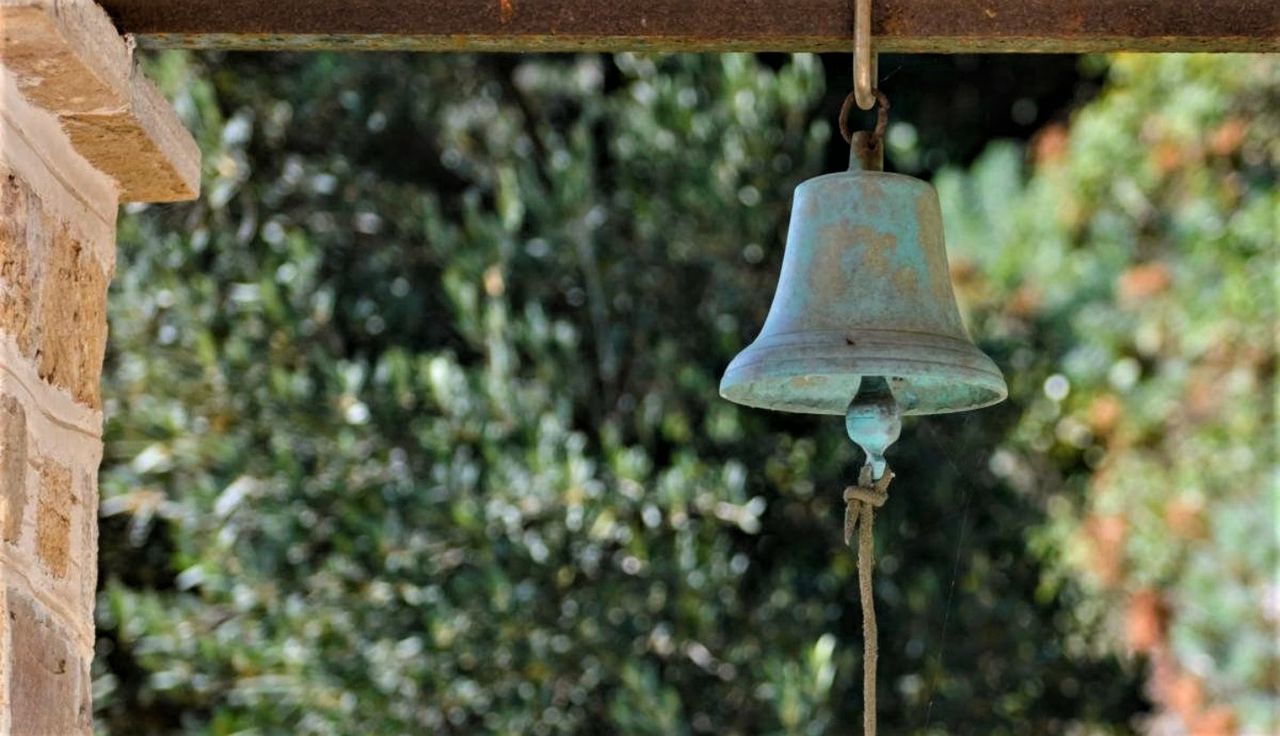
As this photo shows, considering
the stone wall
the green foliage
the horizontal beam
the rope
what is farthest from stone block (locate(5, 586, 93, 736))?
the green foliage

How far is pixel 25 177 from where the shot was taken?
4.27ft

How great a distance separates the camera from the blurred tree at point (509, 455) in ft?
10.3

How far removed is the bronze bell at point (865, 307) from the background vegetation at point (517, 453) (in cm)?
Result: 144

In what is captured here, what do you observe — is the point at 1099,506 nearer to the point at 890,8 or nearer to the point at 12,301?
the point at 890,8

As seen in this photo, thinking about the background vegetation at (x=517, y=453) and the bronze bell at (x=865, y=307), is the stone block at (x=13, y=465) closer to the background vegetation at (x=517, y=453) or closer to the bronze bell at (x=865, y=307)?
the bronze bell at (x=865, y=307)

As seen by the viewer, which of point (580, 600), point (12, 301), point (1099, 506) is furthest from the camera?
point (1099, 506)

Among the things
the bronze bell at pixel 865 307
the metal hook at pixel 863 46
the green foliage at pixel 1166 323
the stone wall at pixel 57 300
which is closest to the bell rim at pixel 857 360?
the bronze bell at pixel 865 307

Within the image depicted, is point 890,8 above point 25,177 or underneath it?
above

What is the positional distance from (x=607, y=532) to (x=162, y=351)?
2.78 ft

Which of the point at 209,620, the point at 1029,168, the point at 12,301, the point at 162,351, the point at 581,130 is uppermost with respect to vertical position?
the point at 1029,168

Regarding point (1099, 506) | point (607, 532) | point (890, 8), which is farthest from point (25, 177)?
point (1099, 506)

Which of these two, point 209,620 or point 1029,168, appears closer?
point 209,620

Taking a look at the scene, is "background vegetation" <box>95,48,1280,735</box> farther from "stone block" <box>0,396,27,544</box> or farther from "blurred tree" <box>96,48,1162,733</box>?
"stone block" <box>0,396,27,544</box>

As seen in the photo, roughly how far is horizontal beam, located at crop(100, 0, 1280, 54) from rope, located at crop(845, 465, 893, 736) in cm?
36
